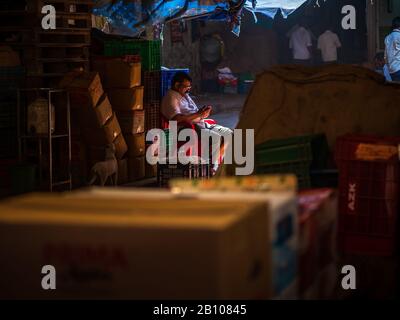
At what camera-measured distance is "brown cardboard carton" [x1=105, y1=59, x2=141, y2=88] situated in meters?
12.1

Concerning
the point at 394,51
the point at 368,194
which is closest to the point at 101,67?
the point at 368,194

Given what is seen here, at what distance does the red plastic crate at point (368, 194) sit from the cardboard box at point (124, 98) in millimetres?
6117

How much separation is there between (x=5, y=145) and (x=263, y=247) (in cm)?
875

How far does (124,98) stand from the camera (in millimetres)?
12250

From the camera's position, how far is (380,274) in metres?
6.56

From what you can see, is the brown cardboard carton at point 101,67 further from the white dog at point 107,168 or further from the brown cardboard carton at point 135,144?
the white dog at point 107,168

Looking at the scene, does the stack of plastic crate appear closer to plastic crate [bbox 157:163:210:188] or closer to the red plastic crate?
the red plastic crate

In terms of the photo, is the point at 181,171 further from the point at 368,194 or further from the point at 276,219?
the point at 276,219

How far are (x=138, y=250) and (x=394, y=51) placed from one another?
52.2ft

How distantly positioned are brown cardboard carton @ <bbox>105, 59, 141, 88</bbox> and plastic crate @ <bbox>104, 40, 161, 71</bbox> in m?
0.70

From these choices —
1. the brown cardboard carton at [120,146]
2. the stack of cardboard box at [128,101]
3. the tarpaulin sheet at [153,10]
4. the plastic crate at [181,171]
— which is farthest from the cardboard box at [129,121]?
the tarpaulin sheet at [153,10]

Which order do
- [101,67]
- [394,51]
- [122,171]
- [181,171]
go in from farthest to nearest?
[394,51], [101,67], [122,171], [181,171]

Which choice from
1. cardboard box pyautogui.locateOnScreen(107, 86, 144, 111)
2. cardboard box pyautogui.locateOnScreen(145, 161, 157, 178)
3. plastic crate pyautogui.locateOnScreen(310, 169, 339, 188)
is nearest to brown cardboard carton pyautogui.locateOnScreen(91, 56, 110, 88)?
cardboard box pyautogui.locateOnScreen(107, 86, 144, 111)
